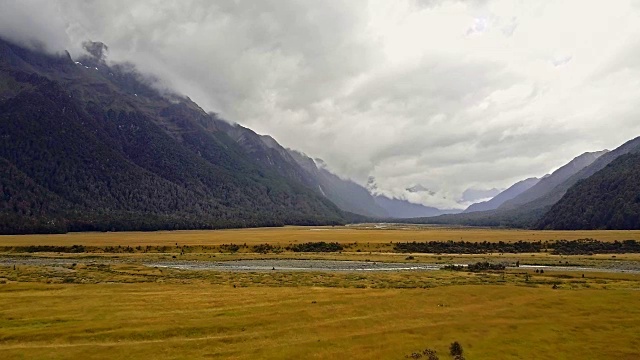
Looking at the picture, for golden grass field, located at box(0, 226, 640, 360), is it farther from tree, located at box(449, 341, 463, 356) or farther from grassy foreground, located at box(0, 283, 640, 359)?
tree, located at box(449, 341, 463, 356)

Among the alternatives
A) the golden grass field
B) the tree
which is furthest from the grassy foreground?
the tree

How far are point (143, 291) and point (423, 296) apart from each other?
26.1 metres

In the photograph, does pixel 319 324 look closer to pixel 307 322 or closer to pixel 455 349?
pixel 307 322

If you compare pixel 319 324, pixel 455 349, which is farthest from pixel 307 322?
pixel 455 349

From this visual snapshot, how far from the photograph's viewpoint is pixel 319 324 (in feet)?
97.1

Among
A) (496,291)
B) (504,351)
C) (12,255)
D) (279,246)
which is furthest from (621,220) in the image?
(12,255)

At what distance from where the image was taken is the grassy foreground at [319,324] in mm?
24484

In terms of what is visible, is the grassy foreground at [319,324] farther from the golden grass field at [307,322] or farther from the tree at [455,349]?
the tree at [455,349]

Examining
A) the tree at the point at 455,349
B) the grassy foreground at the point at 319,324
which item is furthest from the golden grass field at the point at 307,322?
the tree at the point at 455,349

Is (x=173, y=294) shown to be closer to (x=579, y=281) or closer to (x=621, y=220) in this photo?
(x=579, y=281)

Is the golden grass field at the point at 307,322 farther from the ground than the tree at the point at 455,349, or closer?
farther from the ground

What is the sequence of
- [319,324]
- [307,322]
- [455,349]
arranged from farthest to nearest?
[307,322] → [319,324] → [455,349]

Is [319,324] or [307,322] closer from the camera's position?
[319,324]

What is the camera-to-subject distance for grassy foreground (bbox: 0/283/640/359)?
80.3 feet
